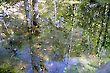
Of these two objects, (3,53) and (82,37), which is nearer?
(3,53)

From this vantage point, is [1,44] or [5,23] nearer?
[1,44]

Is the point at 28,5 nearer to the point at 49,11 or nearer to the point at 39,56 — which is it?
the point at 49,11

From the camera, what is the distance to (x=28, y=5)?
11070 millimetres

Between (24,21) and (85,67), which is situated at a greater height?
(24,21)

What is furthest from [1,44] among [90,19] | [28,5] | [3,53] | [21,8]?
[90,19]

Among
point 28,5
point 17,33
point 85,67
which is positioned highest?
point 28,5

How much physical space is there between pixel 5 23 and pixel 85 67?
4690mm

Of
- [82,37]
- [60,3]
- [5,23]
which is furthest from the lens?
[60,3]

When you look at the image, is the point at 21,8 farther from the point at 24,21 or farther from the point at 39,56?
the point at 39,56

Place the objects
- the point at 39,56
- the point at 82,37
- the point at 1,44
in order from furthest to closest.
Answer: the point at 82,37 < the point at 1,44 < the point at 39,56

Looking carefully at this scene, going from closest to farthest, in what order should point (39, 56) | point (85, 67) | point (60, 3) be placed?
point (85, 67) → point (39, 56) → point (60, 3)

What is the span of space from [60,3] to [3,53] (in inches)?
220

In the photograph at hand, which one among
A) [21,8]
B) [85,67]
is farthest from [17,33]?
[85,67]

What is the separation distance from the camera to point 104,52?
8.55 metres
